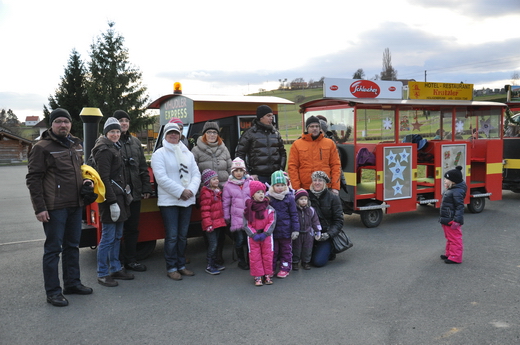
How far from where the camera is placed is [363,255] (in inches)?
249

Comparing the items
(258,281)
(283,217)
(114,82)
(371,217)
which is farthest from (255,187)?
(114,82)

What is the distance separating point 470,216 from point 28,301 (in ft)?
27.0

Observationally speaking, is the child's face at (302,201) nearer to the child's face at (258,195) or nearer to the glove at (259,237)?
the child's face at (258,195)

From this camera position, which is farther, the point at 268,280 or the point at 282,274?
the point at 282,274

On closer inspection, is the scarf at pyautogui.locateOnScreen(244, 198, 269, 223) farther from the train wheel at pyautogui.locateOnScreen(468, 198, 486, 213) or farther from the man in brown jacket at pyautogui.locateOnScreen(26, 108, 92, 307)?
the train wheel at pyautogui.locateOnScreen(468, 198, 486, 213)

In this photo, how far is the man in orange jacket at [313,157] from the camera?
6.59 m

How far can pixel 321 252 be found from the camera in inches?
230

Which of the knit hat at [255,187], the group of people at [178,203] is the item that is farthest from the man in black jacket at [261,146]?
the knit hat at [255,187]

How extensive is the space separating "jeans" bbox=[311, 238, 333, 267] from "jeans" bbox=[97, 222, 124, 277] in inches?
97.4

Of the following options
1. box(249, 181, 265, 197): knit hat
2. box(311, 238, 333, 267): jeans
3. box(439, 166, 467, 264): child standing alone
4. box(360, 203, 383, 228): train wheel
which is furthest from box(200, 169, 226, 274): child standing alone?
box(360, 203, 383, 228): train wheel

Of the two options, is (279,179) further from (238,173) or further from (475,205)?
(475,205)

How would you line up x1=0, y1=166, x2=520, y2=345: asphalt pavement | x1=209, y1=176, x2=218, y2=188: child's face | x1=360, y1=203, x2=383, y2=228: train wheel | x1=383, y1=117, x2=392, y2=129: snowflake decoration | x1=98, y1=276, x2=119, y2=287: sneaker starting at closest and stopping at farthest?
x1=0, y1=166, x2=520, y2=345: asphalt pavement
x1=98, y1=276, x2=119, y2=287: sneaker
x1=209, y1=176, x2=218, y2=188: child's face
x1=360, y1=203, x2=383, y2=228: train wheel
x1=383, y1=117, x2=392, y2=129: snowflake decoration

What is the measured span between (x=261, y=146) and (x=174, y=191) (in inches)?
65.2

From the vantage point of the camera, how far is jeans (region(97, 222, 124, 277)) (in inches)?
202
